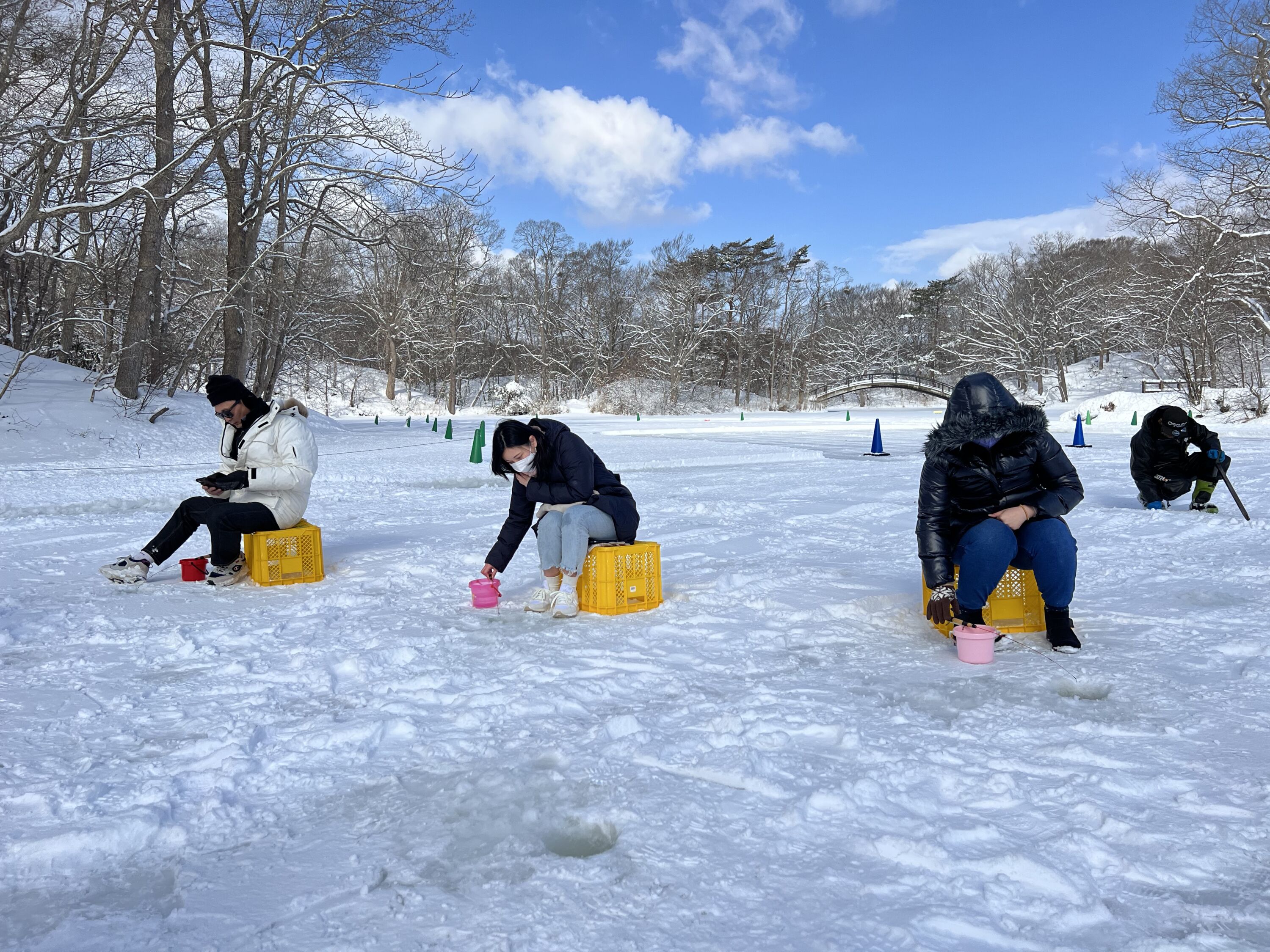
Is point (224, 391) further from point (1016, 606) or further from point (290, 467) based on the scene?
point (1016, 606)

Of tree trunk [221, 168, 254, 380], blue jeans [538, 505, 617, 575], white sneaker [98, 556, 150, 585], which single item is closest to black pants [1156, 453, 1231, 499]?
blue jeans [538, 505, 617, 575]

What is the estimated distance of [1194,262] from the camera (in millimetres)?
25906

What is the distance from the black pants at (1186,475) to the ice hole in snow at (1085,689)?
5541 millimetres

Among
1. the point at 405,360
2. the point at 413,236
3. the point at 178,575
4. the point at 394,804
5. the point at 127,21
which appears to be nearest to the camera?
the point at 394,804

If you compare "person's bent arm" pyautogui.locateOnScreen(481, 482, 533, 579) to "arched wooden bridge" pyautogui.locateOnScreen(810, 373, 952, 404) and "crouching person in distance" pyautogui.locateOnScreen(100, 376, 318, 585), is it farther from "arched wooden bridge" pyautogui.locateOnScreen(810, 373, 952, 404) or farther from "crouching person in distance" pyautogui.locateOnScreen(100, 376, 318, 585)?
"arched wooden bridge" pyautogui.locateOnScreen(810, 373, 952, 404)

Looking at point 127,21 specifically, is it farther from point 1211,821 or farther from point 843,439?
point 1211,821

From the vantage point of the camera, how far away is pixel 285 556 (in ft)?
17.1

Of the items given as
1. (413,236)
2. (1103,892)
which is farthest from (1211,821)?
(413,236)

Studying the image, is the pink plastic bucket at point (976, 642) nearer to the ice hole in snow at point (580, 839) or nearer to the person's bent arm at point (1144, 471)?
the ice hole in snow at point (580, 839)

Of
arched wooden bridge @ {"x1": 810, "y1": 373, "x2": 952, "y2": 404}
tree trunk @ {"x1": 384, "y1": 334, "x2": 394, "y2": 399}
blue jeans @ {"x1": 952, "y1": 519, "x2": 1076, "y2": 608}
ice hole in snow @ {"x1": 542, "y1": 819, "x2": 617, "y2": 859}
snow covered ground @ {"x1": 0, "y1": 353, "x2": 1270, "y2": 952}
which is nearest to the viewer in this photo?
snow covered ground @ {"x1": 0, "y1": 353, "x2": 1270, "y2": 952}

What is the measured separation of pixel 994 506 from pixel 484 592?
2640 millimetres

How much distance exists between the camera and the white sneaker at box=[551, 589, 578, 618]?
4340 millimetres

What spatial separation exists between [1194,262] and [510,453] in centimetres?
2915

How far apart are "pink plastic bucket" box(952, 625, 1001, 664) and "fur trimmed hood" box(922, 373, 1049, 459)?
0.78 m
